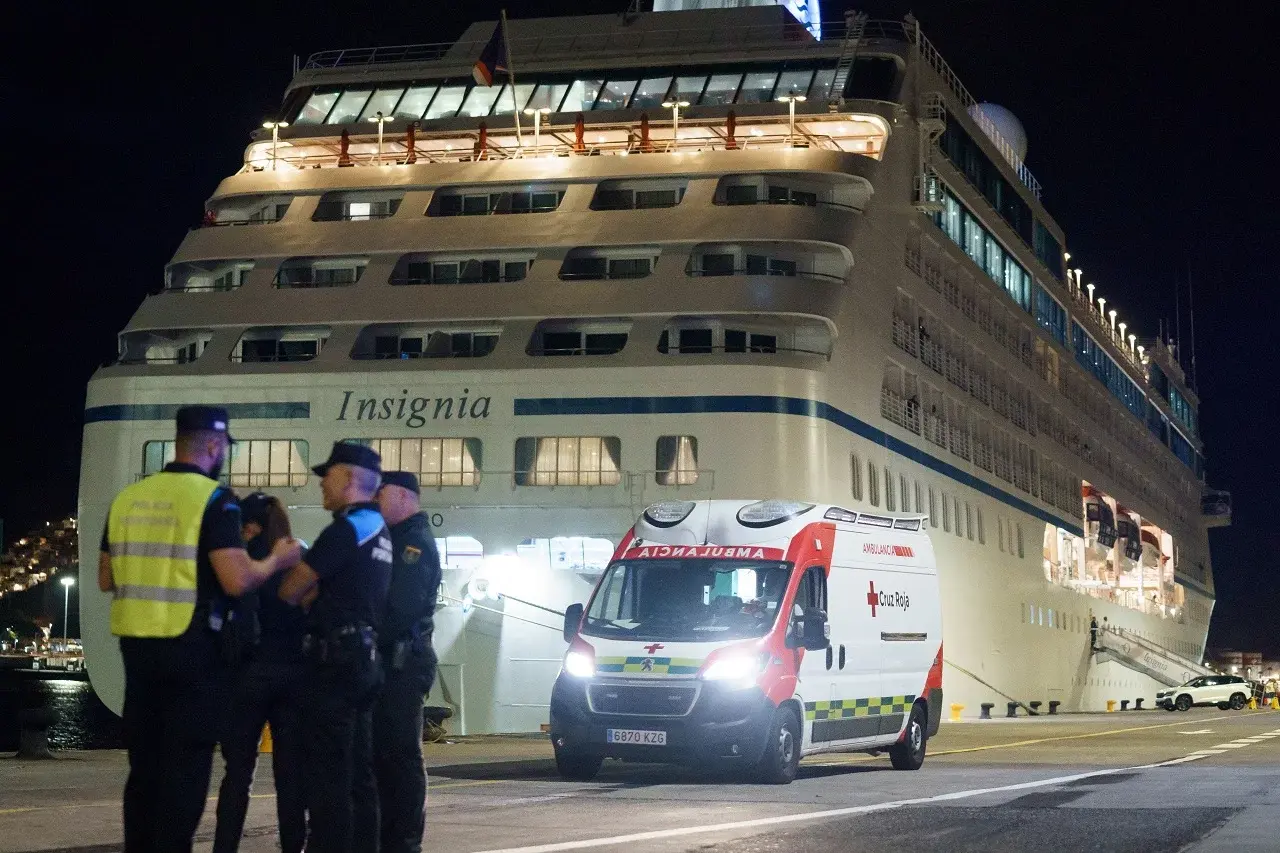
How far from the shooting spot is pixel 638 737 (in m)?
15.1

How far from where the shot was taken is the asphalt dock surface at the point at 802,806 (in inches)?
397

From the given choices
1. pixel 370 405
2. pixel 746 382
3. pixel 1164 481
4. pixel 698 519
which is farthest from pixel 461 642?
pixel 1164 481

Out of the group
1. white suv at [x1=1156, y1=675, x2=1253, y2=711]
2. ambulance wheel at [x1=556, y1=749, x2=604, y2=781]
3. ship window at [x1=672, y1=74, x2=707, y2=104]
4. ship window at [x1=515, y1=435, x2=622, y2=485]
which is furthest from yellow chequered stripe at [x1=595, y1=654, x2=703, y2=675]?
white suv at [x1=1156, y1=675, x2=1253, y2=711]

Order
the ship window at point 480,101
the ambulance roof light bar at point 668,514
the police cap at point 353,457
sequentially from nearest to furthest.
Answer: the police cap at point 353,457, the ambulance roof light bar at point 668,514, the ship window at point 480,101

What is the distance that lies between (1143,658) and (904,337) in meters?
31.7

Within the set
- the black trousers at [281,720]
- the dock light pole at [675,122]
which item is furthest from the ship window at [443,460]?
the black trousers at [281,720]

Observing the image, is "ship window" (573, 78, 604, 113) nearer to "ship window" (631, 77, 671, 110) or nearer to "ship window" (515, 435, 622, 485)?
"ship window" (631, 77, 671, 110)

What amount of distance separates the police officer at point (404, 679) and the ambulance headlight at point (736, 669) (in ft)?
23.1

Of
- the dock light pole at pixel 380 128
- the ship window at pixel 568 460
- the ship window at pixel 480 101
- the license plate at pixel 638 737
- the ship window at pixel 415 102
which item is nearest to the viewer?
the license plate at pixel 638 737

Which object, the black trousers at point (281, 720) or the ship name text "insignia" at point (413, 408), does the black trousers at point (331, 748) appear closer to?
the black trousers at point (281, 720)

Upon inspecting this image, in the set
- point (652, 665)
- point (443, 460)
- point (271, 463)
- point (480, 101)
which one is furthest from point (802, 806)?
point (480, 101)

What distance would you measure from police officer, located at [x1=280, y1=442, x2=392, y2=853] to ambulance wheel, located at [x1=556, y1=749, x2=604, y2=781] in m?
8.13

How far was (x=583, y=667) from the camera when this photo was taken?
1559 centimetres

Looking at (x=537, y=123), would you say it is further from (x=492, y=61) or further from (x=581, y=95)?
(x=581, y=95)
